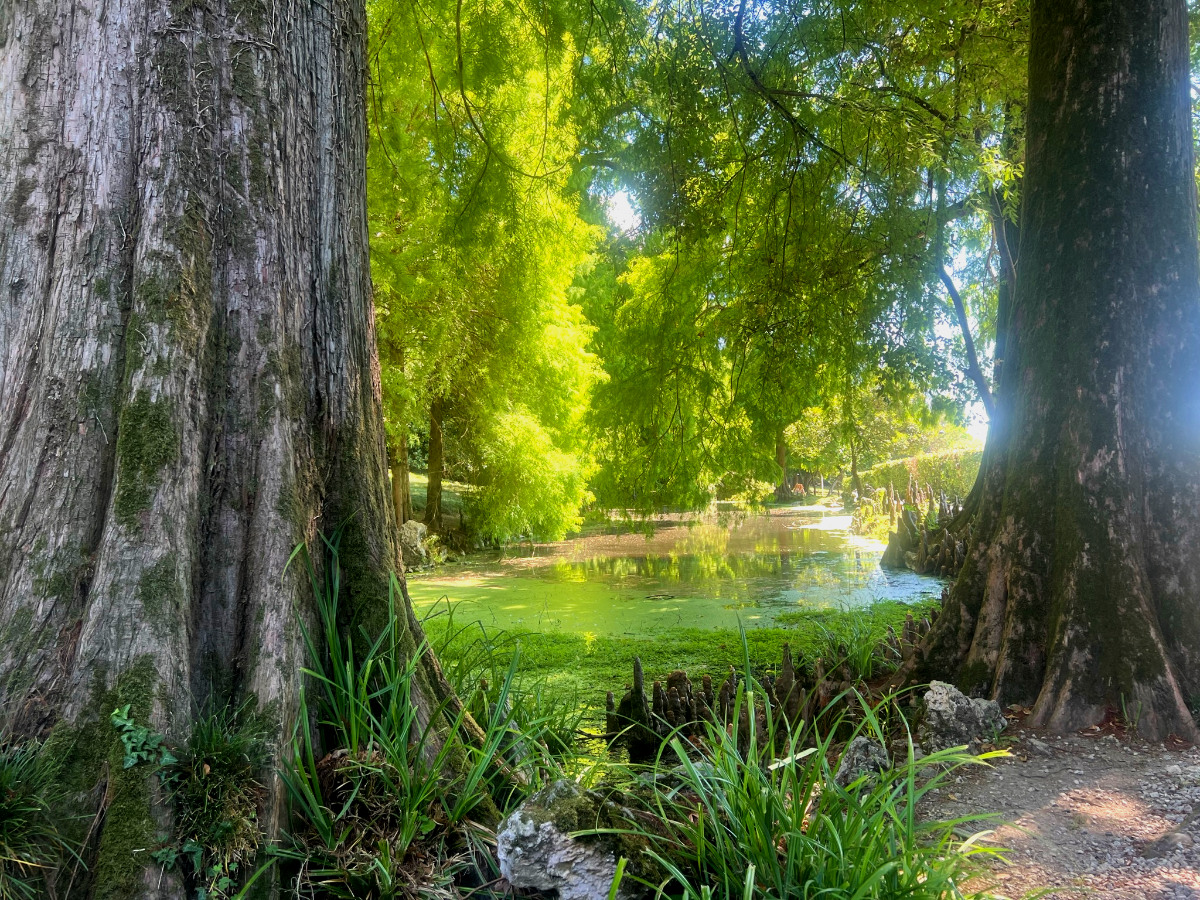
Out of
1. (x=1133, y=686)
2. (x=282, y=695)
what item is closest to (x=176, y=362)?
(x=282, y=695)

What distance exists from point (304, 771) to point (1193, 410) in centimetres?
381

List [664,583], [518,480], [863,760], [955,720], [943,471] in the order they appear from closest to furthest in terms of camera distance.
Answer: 1. [863,760]
2. [955,720]
3. [664,583]
4. [518,480]
5. [943,471]

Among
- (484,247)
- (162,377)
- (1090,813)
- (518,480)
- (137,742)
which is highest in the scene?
(484,247)

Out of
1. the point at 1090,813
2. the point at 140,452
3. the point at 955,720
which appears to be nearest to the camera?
the point at 140,452

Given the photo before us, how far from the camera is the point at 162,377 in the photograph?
189 centimetres

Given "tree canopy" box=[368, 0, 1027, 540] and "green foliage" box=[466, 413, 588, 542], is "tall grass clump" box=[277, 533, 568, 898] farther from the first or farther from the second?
"green foliage" box=[466, 413, 588, 542]

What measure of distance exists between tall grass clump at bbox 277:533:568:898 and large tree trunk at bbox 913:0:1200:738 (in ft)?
8.05

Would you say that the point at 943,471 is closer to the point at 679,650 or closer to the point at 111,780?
the point at 679,650

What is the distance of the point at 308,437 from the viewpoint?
2.17 m

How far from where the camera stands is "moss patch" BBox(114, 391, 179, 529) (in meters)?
1.80

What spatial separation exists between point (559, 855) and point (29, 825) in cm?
110

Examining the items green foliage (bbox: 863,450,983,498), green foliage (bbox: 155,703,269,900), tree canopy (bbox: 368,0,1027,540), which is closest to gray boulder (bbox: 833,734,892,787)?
green foliage (bbox: 155,703,269,900)

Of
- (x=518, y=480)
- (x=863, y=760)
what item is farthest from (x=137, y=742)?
(x=518, y=480)

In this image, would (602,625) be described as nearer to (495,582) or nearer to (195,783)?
(495,582)
